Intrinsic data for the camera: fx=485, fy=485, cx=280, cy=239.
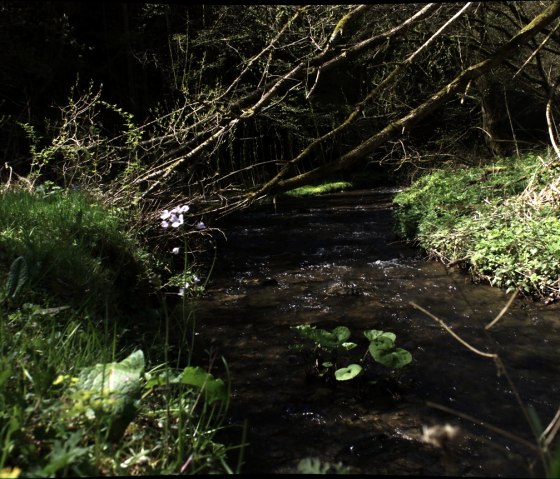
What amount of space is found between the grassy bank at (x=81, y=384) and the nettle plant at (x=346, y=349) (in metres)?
0.94

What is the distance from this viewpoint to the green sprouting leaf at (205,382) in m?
1.95

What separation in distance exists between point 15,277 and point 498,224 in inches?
224

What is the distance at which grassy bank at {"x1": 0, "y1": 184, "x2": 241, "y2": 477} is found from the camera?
1.54 metres

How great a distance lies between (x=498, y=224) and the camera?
6.29 meters

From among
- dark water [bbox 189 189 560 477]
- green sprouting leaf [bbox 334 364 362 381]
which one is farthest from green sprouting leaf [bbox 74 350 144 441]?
green sprouting leaf [bbox 334 364 362 381]

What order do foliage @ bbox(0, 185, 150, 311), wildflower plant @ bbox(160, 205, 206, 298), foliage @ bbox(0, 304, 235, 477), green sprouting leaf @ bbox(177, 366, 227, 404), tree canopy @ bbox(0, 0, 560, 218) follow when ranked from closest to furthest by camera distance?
foliage @ bbox(0, 304, 235, 477), green sprouting leaf @ bbox(177, 366, 227, 404), wildflower plant @ bbox(160, 205, 206, 298), foliage @ bbox(0, 185, 150, 311), tree canopy @ bbox(0, 0, 560, 218)

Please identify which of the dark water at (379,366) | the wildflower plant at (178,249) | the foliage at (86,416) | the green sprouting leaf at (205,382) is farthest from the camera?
the dark water at (379,366)

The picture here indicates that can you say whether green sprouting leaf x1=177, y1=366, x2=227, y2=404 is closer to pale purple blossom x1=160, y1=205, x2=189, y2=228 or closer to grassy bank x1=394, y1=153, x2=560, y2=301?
pale purple blossom x1=160, y1=205, x2=189, y2=228

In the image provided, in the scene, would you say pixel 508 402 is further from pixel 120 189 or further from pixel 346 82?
pixel 346 82

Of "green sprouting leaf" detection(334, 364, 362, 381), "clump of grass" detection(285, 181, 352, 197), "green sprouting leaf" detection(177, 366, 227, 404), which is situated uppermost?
"green sprouting leaf" detection(177, 366, 227, 404)

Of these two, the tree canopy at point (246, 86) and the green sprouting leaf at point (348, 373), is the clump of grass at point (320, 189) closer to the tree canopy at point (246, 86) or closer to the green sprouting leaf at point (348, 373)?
the tree canopy at point (246, 86)

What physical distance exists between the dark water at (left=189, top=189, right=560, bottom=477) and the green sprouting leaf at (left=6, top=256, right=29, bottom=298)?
4.74 feet

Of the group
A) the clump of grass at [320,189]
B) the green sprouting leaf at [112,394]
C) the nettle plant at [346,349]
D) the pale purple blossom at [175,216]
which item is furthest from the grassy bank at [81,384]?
the clump of grass at [320,189]

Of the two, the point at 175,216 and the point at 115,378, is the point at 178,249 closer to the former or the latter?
the point at 175,216
